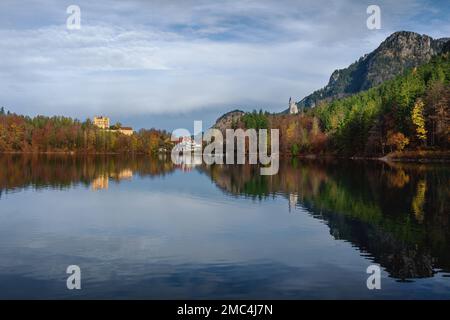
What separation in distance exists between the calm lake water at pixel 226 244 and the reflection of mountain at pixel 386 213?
111mm

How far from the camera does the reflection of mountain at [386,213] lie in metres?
24.4

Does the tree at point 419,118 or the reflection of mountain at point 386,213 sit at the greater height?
the tree at point 419,118

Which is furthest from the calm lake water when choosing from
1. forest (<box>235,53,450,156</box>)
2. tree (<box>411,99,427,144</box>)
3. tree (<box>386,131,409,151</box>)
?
tree (<box>386,131,409,151</box>)

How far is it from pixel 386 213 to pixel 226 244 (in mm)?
16977

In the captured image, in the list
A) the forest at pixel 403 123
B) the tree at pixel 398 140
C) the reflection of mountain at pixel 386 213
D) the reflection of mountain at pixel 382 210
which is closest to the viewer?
the reflection of mountain at pixel 386 213

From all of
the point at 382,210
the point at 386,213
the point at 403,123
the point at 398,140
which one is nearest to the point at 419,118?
the point at 403,123

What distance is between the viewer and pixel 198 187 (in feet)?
→ 207

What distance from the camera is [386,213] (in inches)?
1497

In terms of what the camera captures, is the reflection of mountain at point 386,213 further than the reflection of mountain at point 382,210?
No

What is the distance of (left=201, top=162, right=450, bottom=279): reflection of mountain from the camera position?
80.0 ft

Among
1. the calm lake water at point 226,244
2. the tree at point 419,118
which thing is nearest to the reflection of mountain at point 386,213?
the calm lake water at point 226,244

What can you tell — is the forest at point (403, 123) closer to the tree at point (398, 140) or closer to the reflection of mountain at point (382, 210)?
the tree at point (398, 140)

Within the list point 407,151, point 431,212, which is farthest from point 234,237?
point 407,151

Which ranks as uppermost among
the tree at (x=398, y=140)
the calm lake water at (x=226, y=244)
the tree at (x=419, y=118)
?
the tree at (x=419, y=118)
